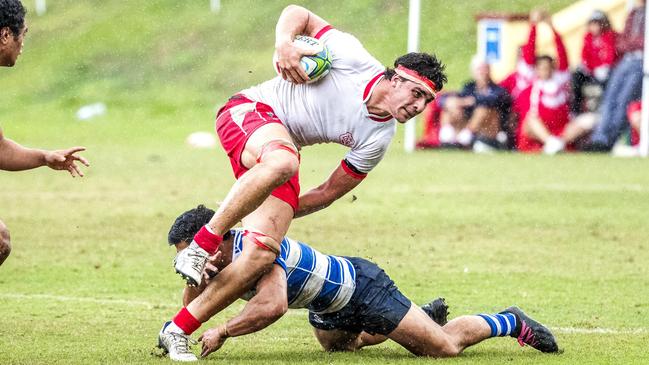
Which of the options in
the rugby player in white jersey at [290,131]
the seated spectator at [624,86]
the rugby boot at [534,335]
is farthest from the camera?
the seated spectator at [624,86]

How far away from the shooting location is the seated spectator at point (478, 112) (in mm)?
25453

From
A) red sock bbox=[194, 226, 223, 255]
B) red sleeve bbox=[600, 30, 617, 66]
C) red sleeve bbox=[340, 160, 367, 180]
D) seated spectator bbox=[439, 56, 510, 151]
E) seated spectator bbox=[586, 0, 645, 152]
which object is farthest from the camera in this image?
seated spectator bbox=[439, 56, 510, 151]

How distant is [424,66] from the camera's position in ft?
29.0

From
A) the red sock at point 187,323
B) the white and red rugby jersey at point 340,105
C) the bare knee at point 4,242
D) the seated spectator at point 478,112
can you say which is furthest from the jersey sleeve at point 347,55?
the seated spectator at point 478,112

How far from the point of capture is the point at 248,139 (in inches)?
343

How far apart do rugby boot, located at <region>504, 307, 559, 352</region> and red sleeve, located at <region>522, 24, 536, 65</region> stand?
1707 cm

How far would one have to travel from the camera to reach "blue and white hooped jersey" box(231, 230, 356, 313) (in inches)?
324

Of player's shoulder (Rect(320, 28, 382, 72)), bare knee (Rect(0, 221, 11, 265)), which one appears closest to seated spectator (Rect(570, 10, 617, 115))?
player's shoulder (Rect(320, 28, 382, 72))

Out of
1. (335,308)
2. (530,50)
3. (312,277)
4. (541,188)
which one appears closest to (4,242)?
(312,277)

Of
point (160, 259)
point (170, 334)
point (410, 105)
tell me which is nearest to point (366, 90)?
point (410, 105)

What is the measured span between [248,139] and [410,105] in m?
1.07

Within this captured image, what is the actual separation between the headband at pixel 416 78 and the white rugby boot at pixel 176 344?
7.24ft

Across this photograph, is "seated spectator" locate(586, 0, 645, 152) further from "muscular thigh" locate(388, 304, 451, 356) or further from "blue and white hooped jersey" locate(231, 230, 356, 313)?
"blue and white hooped jersey" locate(231, 230, 356, 313)

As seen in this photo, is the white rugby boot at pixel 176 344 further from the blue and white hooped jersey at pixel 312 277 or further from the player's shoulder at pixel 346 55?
the player's shoulder at pixel 346 55
